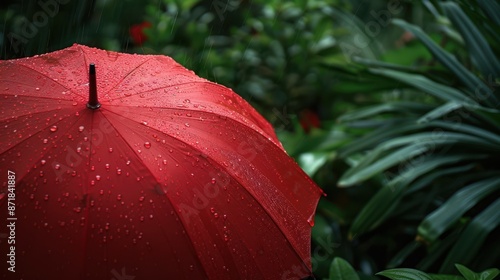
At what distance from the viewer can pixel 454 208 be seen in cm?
267

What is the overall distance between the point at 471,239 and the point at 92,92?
163cm

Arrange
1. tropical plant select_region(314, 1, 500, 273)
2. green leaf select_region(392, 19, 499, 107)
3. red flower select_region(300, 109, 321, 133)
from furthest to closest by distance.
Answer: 1. red flower select_region(300, 109, 321, 133)
2. green leaf select_region(392, 19, 499, 107)
3. tropical plant select_region(314, 1, 500, 273)

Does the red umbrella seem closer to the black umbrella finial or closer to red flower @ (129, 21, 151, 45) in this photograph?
Result: the black umbrella finial

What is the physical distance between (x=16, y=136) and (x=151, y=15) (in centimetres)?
244

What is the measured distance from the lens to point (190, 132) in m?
1.77

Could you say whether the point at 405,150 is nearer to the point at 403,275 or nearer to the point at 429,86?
the point at 429,86

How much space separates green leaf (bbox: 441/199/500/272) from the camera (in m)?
2.55

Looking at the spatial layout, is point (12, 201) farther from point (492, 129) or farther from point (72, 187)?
point (492, 129)

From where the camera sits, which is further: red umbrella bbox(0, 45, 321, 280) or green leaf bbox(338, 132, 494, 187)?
green leaf bbox(338, 132, 494, 187)

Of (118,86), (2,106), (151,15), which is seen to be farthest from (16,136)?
(151,15)

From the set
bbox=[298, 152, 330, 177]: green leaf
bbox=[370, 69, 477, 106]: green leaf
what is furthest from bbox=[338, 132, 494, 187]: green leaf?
bbox=[298, 152, 330, 177]: green leaf

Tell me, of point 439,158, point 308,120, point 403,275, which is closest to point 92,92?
point 403,275

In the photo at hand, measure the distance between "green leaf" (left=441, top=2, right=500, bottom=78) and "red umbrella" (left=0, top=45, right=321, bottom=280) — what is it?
1470 mm

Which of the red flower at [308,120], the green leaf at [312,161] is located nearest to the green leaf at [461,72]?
the green leaf at [312,161]
